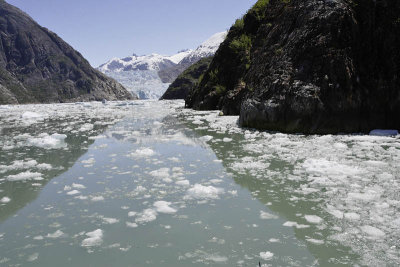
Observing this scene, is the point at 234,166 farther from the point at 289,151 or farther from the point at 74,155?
the point at 74,155

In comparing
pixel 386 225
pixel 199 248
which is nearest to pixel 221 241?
pixel 199 248

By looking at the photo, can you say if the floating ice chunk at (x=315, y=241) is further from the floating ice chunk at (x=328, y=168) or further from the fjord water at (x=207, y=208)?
the floating ice chunk at (x=328, y=168)

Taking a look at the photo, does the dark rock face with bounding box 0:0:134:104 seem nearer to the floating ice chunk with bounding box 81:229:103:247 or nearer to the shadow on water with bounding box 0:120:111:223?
the shadow on water with bounding box 0:120:111:223

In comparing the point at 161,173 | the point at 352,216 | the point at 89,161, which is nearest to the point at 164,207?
the point at 161,173

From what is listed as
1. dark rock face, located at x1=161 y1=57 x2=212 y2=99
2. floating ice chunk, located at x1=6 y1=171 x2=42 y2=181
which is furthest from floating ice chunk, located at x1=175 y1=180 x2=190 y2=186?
dark rock face, located at x1=161 y1=57 x2=212 y2=99

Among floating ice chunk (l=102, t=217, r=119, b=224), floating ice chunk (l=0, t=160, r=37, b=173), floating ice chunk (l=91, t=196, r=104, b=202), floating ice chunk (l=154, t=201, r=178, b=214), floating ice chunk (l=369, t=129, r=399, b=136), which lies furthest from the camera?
floating ice chunk (l=369, t=129, r=399, b=136)

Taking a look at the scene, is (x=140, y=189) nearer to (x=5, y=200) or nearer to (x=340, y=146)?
(x=5, y=200)
